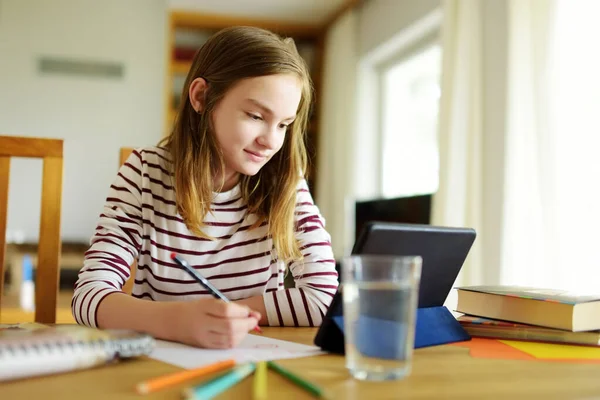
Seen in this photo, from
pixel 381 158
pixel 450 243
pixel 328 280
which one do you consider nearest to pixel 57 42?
pixel 381 158

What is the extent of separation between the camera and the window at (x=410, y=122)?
3324mm

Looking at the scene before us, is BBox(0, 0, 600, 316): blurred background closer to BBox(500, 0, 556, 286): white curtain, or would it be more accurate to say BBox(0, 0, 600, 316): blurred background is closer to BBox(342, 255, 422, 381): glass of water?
BBox(500, 0, 556, 286): white curtain

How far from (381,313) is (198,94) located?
69cm

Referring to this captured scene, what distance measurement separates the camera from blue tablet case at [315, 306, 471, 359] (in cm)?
55

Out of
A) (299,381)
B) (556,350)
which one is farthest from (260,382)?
(556,350)

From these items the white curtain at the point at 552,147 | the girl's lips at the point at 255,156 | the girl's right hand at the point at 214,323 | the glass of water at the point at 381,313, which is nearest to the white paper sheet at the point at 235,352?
the girl's right hand at the point at 214,323

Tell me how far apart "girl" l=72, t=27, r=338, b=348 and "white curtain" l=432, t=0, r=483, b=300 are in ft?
4.46

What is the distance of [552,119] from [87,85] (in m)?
3.30

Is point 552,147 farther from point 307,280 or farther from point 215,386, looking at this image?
point 215,386

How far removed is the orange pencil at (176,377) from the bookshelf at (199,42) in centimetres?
367

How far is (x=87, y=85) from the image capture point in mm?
4234

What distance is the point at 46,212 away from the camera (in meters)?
1.15

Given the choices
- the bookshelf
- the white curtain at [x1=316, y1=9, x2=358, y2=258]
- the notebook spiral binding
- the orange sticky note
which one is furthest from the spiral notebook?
the bookshelf

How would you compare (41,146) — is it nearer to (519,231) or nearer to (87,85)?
(519,231)
